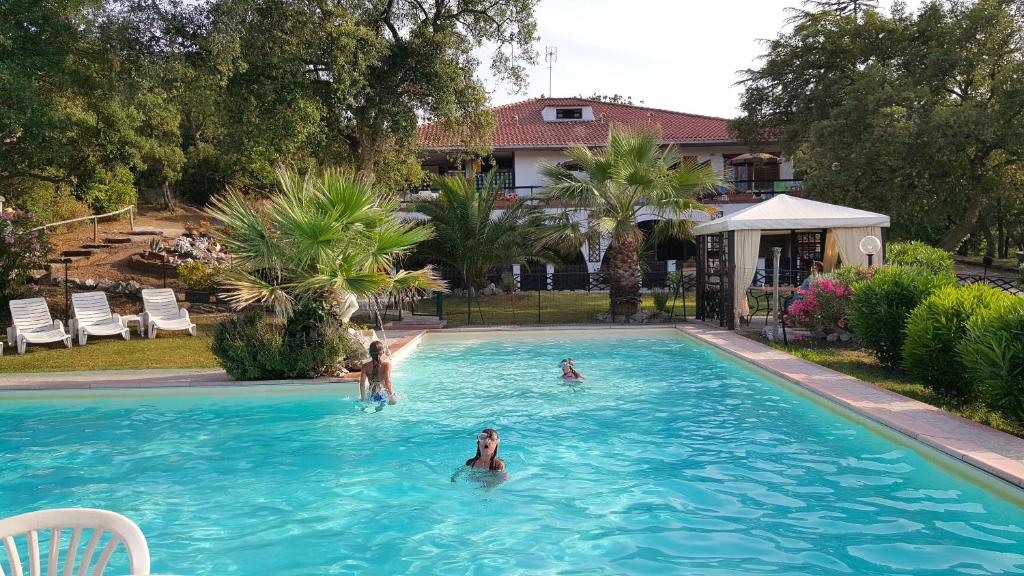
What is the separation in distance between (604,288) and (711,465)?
19170 mm

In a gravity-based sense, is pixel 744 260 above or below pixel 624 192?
below

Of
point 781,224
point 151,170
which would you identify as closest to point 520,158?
point 151,170

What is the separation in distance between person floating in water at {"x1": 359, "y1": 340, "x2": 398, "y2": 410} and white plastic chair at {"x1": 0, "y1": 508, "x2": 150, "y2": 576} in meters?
6.83

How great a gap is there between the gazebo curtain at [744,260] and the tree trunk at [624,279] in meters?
3.02

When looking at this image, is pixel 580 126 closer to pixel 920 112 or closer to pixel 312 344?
pixel 920 112

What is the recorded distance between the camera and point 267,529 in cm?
577

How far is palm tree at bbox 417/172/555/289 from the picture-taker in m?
22.9

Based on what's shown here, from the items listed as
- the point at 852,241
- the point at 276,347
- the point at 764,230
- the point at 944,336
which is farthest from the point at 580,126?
the point at 944,336

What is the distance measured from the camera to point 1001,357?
254 inches

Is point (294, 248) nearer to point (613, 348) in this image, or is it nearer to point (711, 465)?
point (711, 465)

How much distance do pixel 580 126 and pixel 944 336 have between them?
2954 cm

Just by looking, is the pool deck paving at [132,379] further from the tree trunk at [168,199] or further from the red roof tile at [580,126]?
the tree trunk at [168,199]

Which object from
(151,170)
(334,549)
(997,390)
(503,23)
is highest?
(503,23)

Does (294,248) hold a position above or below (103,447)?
above
